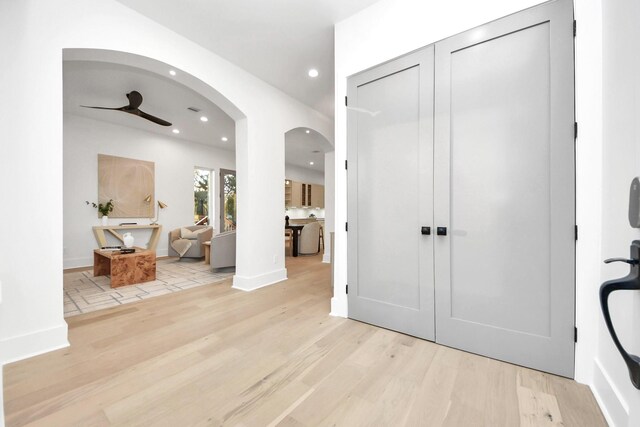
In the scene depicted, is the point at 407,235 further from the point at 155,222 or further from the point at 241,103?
the point at 155,222

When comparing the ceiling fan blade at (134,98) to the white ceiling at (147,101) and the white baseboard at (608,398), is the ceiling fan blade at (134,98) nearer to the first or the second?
the white ceiling at (147,101)

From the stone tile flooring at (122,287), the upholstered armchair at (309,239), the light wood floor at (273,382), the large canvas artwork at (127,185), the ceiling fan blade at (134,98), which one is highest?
the ceiling fan blade at (134,98)

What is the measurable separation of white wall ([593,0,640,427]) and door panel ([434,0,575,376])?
0.17m

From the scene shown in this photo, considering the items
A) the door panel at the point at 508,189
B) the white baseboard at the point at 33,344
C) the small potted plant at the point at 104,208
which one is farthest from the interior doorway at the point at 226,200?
the door panel at the point at 508,189

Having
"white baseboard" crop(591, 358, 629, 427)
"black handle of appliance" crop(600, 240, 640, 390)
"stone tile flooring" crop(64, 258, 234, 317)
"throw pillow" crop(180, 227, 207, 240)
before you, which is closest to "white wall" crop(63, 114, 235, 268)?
"throw pillow" crop(180, 227, 207, 240)

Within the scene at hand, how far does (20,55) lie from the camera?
1914mm

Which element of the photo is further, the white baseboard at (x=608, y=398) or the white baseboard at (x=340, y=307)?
the white baseboard at (x=340, y=307)

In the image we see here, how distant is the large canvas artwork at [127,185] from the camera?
222 inches

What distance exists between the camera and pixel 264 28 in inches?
Answer: 112

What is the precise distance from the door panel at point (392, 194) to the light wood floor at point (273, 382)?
0.28 meters

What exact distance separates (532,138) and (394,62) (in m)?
1.30

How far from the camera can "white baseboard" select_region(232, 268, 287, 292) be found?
141 inches

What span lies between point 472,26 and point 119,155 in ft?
23.1

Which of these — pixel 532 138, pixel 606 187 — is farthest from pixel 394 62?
pixel 606 187
